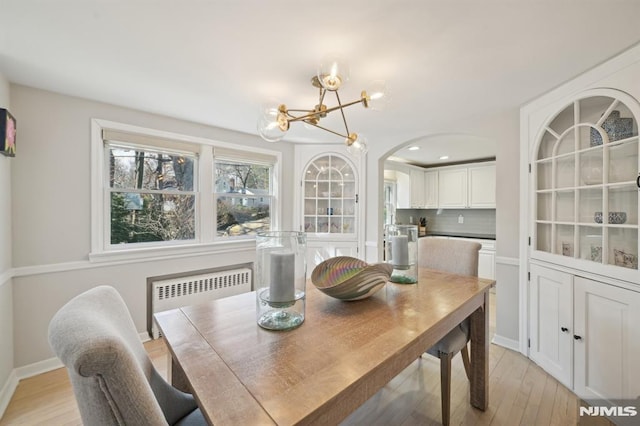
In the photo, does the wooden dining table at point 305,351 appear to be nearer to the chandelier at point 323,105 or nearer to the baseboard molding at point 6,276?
the chandelier at point 323,105

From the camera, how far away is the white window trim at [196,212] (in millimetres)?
2352

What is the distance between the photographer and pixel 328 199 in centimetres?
383

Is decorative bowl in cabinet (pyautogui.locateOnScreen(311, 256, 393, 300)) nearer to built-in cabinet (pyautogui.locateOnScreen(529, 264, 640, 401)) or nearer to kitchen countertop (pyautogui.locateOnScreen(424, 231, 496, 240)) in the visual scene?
built-in cabinet (pyautogui.locateOnScreen(529, 264, 640, 401))

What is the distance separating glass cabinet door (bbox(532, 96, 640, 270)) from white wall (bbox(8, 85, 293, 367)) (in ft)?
12.0

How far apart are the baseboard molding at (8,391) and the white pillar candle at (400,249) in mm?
2701

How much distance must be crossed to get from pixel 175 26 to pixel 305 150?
2.44 meters

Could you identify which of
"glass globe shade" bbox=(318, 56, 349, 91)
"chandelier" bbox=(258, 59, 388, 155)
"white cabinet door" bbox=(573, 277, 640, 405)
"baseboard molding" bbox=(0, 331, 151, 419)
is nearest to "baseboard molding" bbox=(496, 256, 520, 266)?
"white cabinet door" bbox=(573, 277, 640, 405)

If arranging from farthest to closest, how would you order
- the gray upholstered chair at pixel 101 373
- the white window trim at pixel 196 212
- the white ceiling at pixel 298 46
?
the white window trim at pixel 196 212, the white ceiling at pixel 298 46, the gray upholstered chair at pixel 101 373

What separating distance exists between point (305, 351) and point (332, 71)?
128 cm

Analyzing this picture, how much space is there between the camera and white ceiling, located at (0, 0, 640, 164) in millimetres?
1271

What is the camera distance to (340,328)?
110 cm

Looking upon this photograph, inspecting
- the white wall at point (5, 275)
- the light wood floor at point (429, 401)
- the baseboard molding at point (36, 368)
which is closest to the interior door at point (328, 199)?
the light wood floor at point (429, 401)

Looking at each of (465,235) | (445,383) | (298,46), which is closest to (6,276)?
(298,46)

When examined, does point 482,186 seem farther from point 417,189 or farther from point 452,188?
point 417,189
